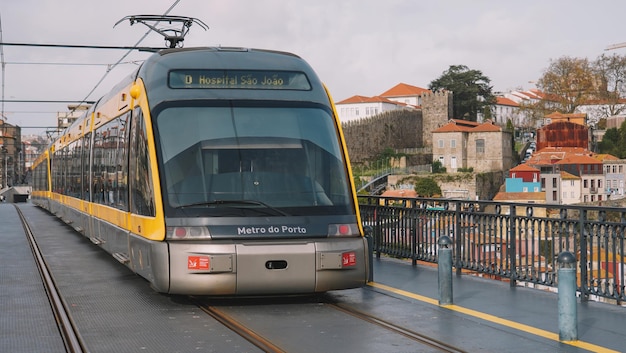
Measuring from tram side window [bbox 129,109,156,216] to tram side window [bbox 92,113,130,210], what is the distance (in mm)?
591

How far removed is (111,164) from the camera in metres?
13.3

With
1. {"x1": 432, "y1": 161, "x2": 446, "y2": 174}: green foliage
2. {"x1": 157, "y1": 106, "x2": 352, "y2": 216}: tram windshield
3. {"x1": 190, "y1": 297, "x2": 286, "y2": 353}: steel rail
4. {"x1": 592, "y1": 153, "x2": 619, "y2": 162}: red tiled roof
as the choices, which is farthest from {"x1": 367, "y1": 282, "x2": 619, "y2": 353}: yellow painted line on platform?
{"x1": 432, "y1": 161, "x2": 446, "y2": 174}: green foliage

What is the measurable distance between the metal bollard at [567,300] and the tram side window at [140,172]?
4.29 m

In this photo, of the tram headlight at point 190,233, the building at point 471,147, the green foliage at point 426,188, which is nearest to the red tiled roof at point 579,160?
the building at point 471,147

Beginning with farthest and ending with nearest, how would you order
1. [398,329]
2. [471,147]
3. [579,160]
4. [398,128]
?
[398,128] < [471,147] < [579,160] < [398,329]

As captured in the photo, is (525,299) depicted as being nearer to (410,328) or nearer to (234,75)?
(410,328)

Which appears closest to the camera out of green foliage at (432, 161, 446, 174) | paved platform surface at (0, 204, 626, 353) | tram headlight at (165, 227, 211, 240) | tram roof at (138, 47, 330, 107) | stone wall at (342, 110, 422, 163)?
paved platform surface at (0, 204, 626, 353)

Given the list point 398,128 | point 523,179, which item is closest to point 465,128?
point 398,128

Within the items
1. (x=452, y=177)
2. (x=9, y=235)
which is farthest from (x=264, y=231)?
(x=452, y=177)

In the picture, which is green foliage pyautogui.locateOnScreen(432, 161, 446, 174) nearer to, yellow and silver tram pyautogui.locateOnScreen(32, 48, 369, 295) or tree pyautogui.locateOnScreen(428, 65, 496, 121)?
tree pyautogui.locateOnScreen(428, 65, 496, 121)

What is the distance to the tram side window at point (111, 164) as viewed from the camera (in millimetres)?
11859

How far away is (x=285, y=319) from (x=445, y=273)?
188 centimetres

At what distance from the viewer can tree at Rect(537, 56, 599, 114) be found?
404ft

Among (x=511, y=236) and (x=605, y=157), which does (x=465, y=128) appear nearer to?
(x=605, y=157)
